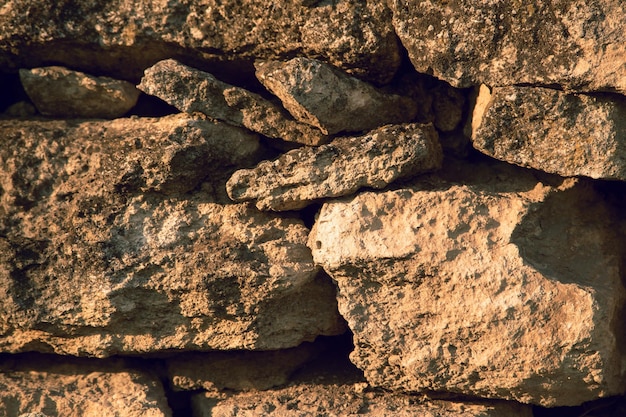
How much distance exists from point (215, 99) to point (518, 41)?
2.99 ft

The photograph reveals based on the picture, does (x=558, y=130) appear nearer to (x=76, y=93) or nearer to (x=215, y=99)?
(x=215, y=99)

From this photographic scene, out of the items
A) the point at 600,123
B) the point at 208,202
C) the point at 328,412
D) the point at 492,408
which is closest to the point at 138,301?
the point at 208,202

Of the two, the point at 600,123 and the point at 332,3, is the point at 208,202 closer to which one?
the point at 332,3

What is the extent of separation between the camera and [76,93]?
8.64 ft

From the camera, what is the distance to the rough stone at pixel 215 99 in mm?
2492

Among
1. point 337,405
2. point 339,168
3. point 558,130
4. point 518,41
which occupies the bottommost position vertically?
point 337,405

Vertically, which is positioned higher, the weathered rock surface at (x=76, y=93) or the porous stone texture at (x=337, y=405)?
the weathered rock surface at (x=76, y=93)

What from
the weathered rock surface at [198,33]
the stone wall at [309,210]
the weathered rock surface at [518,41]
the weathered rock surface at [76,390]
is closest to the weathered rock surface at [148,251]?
the stone wall at [309,210]

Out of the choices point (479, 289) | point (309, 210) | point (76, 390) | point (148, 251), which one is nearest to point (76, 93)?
point (148, 251)

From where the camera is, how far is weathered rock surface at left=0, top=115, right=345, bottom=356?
8.09 ft

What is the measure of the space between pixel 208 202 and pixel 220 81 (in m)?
0.38

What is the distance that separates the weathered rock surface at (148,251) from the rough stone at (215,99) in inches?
2.6

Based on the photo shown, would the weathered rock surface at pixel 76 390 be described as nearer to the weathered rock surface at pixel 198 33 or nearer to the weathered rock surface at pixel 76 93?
the weathered rock surface at pixel 76 93

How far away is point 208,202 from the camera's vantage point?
2.54 meters
